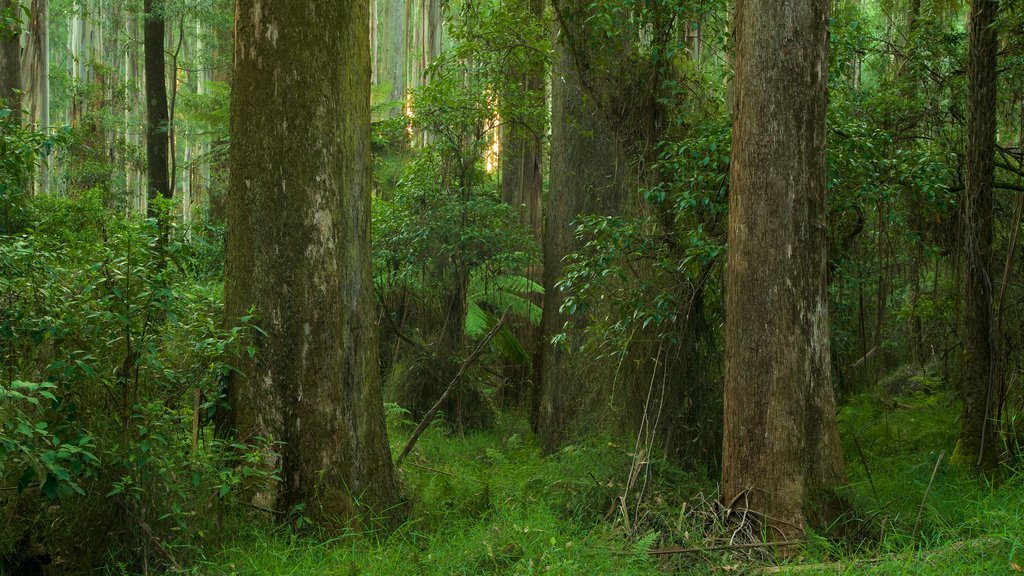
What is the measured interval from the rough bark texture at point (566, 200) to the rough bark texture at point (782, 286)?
3.61 metres

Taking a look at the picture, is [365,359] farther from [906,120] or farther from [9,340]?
[906,120]

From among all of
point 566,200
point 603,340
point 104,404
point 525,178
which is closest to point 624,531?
point 603,340

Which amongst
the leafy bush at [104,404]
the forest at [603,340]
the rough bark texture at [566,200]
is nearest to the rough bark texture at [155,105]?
the forest at [603,340]

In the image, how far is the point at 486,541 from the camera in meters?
5.32

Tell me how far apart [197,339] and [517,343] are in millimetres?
7258

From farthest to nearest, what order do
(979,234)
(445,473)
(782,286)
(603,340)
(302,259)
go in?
1. (603,340)
2. (445,473)
3. (979,234)
4. (302,259)
5. (782,286)

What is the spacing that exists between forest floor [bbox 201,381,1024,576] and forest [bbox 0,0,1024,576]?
31mm

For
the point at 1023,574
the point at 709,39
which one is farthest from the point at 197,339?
the point at 709,39

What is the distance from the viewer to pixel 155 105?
625 inches

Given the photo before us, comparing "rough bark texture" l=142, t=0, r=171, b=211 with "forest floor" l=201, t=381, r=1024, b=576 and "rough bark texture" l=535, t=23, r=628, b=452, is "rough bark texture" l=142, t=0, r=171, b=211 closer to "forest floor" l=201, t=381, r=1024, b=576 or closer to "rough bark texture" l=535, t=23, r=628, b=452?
"rough bark texture" l=535, t=23, r=628, b=452

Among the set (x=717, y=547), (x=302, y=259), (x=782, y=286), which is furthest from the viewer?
(x=302, y=259)

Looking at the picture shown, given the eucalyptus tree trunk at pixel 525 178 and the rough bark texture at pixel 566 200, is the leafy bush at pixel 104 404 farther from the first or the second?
the eucalyptus tree trunk at pixel 525 178

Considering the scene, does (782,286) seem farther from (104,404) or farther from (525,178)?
(525,178)

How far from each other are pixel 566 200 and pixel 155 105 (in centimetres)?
939
